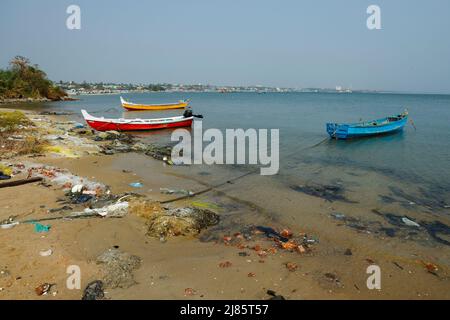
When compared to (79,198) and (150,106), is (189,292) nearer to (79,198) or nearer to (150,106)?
(79,198)

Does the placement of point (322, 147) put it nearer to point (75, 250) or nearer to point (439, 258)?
point (439, 258)

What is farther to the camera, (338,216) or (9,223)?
(338,216)

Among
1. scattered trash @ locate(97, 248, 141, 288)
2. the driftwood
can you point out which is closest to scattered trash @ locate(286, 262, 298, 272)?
scattered trash @ locate(97, 248, 141, 288)

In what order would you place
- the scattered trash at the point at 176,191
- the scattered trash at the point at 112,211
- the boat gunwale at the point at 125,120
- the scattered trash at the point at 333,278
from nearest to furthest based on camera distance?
the scattered trash at the point at 333,278
the scattered trash at the point at 112,211
the scattered trash at the point at 176,191
the boat gunwale at the point at 125,120

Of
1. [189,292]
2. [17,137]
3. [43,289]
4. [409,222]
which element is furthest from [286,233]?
[17,137]

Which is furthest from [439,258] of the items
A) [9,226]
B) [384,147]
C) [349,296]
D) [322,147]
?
[384,147]

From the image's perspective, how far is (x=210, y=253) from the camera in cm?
627

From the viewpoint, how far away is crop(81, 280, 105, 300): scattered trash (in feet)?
15.0

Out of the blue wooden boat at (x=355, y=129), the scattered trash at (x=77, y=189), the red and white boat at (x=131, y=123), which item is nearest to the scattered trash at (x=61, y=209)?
the scattered trash at (x=77, y=189)

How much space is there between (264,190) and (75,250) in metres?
6.86

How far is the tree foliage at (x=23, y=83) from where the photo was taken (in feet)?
185

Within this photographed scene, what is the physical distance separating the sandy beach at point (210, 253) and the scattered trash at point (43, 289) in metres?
0.05

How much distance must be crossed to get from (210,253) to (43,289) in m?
3.03

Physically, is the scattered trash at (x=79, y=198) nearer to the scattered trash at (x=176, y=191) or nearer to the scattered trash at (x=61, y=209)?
the scattered trash at (x=61, y=209)
